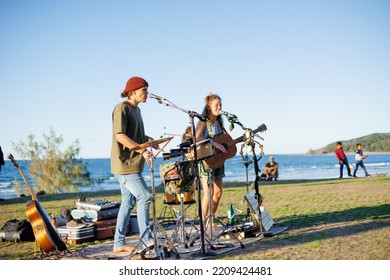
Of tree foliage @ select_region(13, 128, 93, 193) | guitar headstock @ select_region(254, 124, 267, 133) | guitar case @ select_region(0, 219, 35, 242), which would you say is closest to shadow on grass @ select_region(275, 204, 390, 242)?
guitar headstock @ select_region(254, 124, 267, 133)

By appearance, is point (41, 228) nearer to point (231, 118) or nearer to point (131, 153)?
point (131, 153)

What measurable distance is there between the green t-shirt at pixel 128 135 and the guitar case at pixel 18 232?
6.34 feet

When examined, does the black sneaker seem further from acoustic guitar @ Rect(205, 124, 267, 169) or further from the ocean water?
acoustic guitar @ Rect(205, 124, 267, 169)

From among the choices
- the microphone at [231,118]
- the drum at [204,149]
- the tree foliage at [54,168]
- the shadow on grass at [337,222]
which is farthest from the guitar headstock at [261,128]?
the tree foliage at [54,168]

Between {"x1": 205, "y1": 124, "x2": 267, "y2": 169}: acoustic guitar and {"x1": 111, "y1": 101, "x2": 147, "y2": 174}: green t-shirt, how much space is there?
3.66 feet

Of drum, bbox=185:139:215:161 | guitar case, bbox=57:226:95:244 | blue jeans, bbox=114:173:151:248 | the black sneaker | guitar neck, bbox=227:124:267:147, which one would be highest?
guitar neck, bbox=227:124:267:147

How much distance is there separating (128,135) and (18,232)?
7.45 feet

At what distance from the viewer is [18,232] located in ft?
19.4

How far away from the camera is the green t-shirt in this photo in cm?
462
